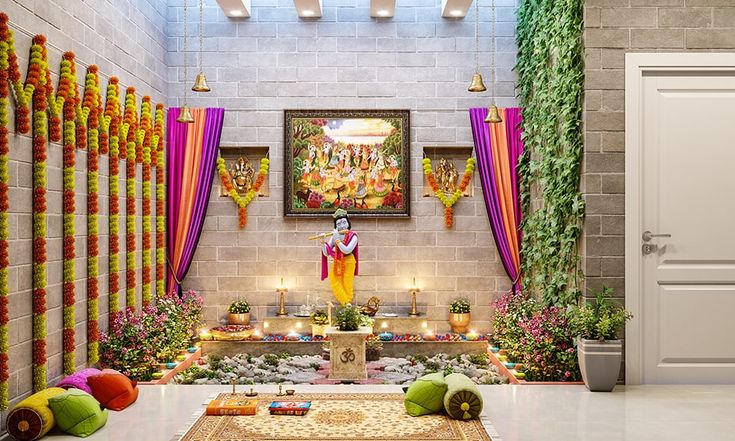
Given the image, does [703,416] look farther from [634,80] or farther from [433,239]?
[433,239]

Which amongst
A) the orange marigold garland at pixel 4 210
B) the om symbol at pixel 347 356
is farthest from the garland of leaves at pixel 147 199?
the orange marigold garland at pixel 4 210

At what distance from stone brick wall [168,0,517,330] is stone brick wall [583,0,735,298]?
9.21ft

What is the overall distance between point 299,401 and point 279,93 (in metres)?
4.59

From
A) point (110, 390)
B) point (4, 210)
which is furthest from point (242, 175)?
point (4, 210)

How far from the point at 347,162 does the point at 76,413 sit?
16.5 ft

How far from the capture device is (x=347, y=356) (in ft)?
23.1

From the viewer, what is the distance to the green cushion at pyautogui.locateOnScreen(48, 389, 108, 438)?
4828mm

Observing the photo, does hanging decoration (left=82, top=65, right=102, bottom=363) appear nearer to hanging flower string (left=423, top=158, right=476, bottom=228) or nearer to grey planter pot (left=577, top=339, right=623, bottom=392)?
hanging flower string (left=423, top=158, right=476, bottom=228)

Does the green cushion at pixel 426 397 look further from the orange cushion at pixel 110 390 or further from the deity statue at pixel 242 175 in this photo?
the deity statue at pixel 242 175

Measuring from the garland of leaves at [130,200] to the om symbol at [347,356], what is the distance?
7.60 feet

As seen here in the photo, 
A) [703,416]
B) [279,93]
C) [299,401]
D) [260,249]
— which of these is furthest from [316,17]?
[703,416]

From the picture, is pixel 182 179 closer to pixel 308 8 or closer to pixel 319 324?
pixel 319 324

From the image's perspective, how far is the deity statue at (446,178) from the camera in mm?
9117

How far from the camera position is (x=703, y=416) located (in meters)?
5.31
